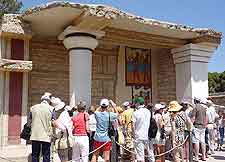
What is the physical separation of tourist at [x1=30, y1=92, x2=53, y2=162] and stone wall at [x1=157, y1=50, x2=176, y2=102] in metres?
6.10

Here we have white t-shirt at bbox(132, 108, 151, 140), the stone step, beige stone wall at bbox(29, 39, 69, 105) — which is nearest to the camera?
white t-shirt at bbox(132, 108, 151, 140)

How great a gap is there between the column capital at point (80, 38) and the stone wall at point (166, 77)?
11.1 feet

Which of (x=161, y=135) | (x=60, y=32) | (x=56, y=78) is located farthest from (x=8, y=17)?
(x=161, y=135)

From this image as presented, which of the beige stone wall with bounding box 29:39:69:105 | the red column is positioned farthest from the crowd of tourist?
the beige stone wall with bounding box 29:39:69:105

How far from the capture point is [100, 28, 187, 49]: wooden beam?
32.5 feet

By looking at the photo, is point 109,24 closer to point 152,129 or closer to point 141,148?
point 152,129

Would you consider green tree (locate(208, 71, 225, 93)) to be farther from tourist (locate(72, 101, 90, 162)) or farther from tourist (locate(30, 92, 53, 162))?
tourist (locate(30, 92, 53, 162))

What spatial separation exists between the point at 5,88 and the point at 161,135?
4.19m

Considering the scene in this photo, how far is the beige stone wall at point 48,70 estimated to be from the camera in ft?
33.6

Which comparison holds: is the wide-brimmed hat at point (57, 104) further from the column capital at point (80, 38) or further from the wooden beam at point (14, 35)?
the wooden beam at point (14, 35)

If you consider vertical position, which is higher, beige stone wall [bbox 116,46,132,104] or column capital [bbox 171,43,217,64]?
column capital [bbox 171,43,217,64]

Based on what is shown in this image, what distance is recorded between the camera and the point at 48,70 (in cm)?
1054

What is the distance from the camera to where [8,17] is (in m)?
8.72

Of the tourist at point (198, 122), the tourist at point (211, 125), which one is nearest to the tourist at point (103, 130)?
the tourist at point (198, 122)
